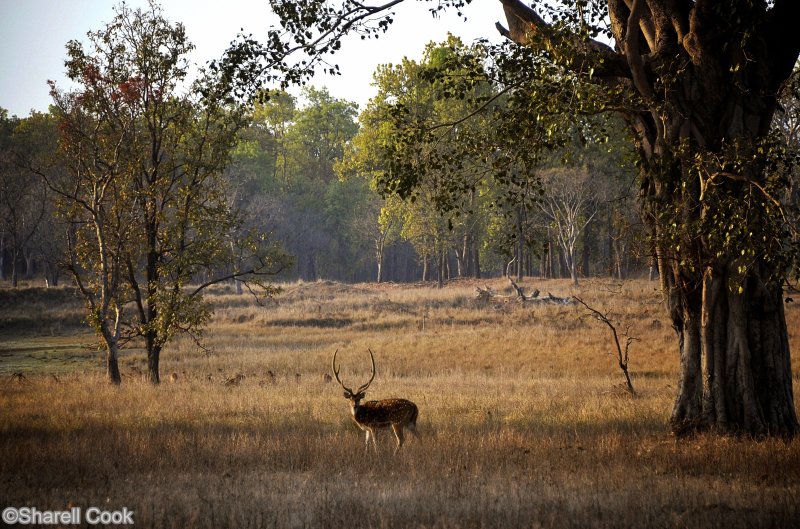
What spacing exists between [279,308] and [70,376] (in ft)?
79.5

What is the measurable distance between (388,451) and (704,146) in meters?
6.61

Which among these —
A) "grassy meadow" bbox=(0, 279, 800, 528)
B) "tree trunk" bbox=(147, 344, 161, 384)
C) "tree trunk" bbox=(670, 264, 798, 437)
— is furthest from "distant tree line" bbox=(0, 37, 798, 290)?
"tree trunk" bbox=(147, 344, 161, 384)

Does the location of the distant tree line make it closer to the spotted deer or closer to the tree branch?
the tree branch

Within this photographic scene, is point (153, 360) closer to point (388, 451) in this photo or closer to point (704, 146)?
point (388, 451)

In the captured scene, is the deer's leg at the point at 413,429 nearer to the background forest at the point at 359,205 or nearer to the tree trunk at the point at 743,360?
the tree trunk at the point at 743,360

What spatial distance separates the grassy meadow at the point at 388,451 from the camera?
7.36 m

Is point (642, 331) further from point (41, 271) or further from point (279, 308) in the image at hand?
point (41, 271)

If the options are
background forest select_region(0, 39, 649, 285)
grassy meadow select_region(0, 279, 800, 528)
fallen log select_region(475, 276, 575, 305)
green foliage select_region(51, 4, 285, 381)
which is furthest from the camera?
background forest select_region(0, 39, 649, 285)

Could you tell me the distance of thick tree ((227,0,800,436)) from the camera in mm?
10492

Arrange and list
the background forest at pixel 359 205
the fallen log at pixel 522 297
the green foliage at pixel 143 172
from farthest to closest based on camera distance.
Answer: the background forest at pixel 359 205, the fallen log at pixel 522 297, the green foliage at pixel 143 172

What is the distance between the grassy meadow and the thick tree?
114 cm

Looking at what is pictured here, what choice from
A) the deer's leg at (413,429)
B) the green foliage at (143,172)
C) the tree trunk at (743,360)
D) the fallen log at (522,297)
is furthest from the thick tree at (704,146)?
the fallen log at (522,297)

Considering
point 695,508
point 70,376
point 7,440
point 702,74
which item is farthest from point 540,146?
point 70,376

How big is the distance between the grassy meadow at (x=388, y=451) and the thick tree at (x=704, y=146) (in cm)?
114
